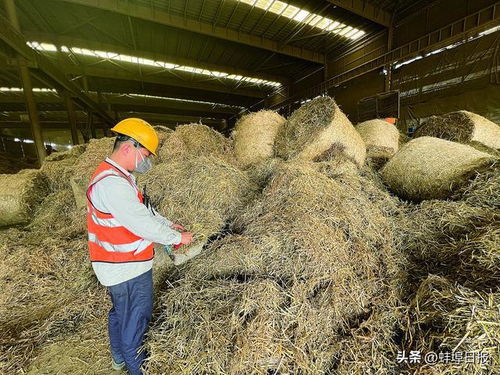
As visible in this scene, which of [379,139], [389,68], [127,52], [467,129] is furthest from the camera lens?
[127,52]

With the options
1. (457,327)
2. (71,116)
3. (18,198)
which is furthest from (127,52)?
(457,327)

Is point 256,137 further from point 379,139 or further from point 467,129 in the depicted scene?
point 467,129

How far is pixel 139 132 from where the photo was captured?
5.89 ft

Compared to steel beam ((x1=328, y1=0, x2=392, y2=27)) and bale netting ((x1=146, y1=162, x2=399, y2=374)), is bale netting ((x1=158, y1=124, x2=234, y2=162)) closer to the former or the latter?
bale netting ((x1=146, y1=162, x2=399, y2=374))

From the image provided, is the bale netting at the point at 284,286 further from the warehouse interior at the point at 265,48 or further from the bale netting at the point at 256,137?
the warehouse interior at the point at 265,48

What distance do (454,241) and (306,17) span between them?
32.1 ft

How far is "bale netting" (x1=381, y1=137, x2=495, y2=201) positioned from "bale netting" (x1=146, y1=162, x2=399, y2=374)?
753 millimetres

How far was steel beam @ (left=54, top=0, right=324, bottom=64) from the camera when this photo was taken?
24.1ft

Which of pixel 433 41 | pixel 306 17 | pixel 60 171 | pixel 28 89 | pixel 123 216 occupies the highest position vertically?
pixel 306 17

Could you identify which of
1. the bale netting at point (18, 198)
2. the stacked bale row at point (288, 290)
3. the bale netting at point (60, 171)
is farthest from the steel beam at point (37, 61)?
the stacked bale row at point (288, 290)

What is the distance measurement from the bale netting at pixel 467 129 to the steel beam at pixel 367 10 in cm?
587

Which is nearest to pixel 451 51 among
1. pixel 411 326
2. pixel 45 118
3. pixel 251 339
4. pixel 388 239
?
pixel 388 239

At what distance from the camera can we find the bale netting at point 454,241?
165 cm

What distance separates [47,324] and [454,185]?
14.7ft
